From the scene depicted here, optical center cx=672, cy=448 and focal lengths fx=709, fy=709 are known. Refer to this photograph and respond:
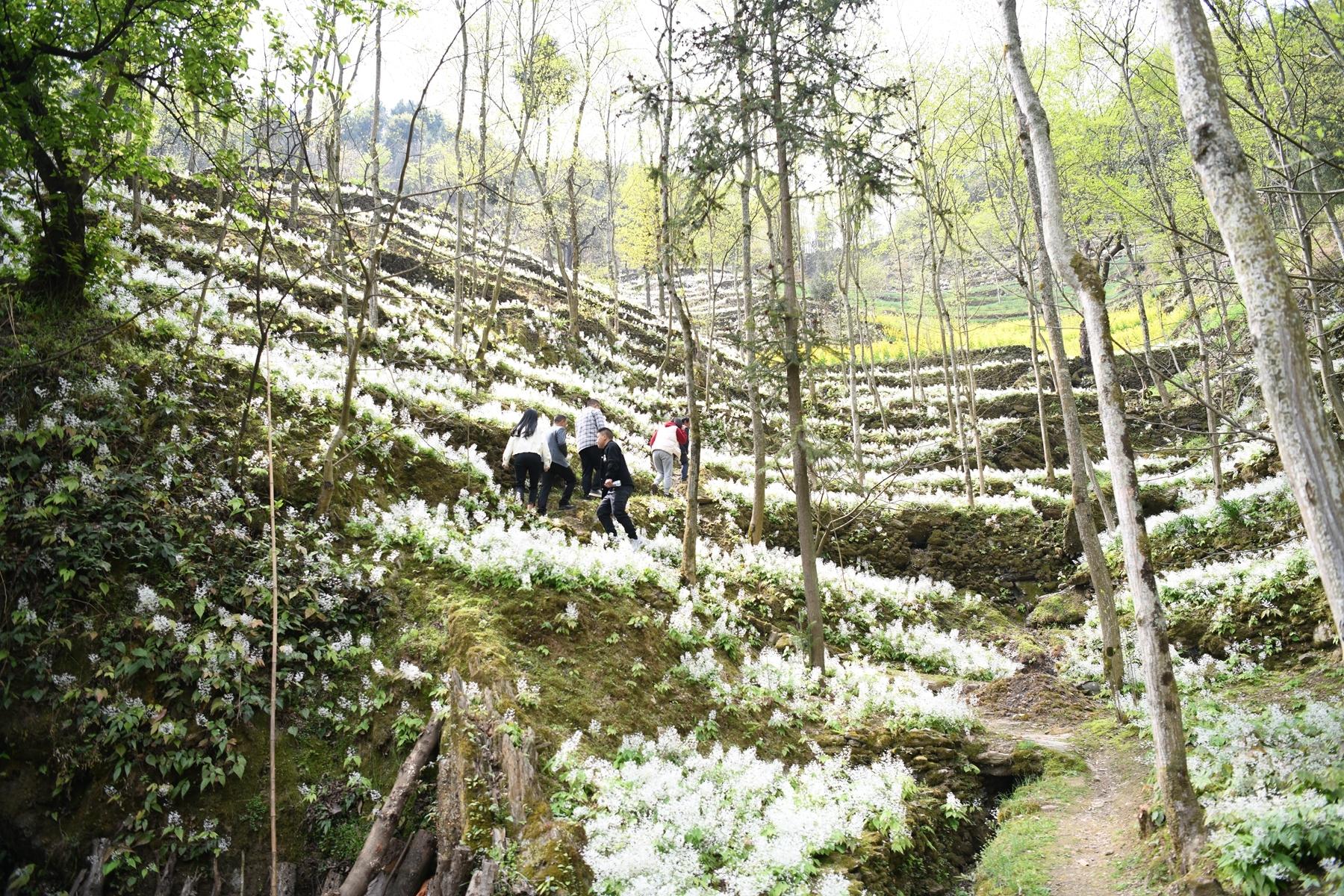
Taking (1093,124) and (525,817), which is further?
(1093,124)

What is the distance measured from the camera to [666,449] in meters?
15.6

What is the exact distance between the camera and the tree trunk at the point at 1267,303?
11.8ft

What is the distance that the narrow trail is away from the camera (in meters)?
5.67

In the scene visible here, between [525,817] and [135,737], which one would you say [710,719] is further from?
[135,737]

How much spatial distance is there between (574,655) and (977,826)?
455 centimetres

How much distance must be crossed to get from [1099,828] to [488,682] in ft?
19.3

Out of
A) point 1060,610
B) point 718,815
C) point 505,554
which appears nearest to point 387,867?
point 718,815

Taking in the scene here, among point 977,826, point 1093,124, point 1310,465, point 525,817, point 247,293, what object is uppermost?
point 1093,124

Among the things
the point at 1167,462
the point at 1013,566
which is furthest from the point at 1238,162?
the point at 1167,462

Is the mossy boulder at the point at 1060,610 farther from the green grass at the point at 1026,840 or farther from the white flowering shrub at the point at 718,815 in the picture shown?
the white flowering shrub at the point at 718,815

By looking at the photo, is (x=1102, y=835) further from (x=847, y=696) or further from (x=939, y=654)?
(x=939, y=654)

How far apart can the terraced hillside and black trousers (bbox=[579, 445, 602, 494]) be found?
20.7 inches

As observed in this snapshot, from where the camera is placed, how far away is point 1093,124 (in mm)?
18828

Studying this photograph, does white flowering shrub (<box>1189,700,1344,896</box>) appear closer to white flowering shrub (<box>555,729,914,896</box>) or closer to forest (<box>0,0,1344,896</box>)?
forest (<box>0,0,1344,896</box>)
